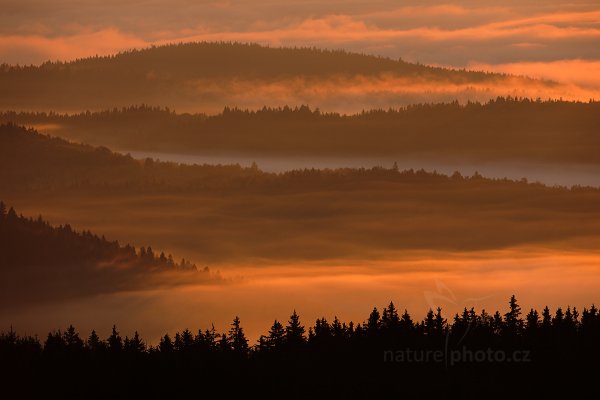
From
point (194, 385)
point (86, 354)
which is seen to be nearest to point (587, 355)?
point (194, 385)

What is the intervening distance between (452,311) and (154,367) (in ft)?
99.0

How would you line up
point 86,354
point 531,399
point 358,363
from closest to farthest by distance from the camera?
point 531,399 → point 358,363 → point 86,354

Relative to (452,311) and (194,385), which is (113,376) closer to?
(194,385)

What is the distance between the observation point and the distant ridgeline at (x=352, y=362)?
136 meters

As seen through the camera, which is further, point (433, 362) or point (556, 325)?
point (556, 325)

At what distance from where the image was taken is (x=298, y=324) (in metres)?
151

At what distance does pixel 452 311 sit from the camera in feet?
526

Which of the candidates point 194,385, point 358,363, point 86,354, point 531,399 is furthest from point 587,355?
point 86,354

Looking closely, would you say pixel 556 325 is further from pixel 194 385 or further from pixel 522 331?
pixel 194 385

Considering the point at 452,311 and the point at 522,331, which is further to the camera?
the point at 452,311

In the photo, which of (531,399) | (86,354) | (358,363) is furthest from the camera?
(86,354)

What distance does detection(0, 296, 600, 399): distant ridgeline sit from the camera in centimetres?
13638

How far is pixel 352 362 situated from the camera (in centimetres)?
14300

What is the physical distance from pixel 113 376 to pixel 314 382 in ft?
58.2
